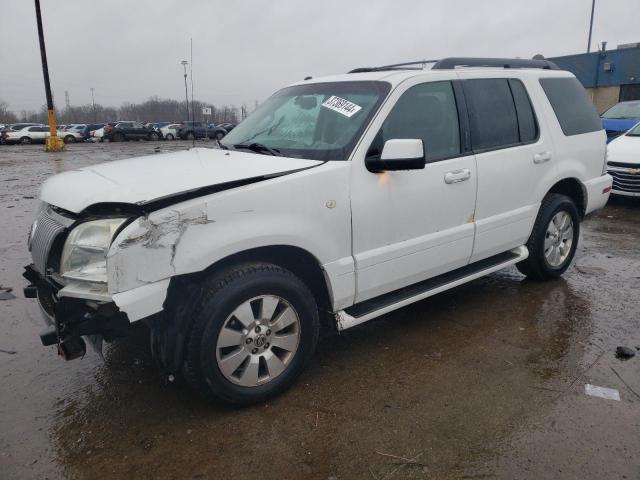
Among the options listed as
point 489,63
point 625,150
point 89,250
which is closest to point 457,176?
point 489,63

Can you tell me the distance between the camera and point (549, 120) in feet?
14.5

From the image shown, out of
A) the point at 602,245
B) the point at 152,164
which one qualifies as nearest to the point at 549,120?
the point at 602,245

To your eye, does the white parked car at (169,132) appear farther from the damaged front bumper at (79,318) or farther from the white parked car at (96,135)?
the damaged front bumper at (79,318)

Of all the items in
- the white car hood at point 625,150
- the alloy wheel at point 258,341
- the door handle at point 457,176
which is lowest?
the alloy wheel at point 258,341

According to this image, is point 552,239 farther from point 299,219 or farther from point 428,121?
point 299,219

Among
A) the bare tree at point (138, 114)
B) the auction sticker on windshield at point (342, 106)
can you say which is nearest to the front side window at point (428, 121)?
the auction sticker on windshield at point (342, 106)

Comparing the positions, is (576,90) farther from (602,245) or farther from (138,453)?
(138,453)

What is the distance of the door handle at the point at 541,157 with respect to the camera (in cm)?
422

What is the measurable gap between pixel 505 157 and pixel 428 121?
2.75 feet

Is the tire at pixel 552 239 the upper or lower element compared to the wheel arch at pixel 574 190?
lower

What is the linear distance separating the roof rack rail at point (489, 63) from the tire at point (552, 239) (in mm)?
1236

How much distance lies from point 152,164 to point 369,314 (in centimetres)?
172

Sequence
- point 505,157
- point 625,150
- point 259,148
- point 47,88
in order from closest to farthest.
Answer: point 259,148 < point 505,157 < point 625,150 < point 47,88

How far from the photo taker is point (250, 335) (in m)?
2.78
